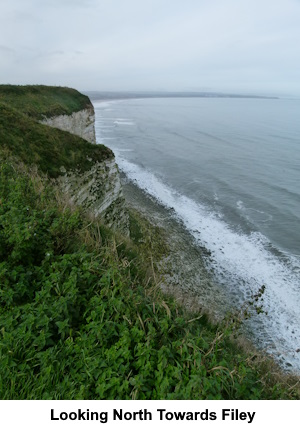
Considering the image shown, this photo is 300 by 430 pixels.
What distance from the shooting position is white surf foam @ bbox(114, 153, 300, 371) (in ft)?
52.1

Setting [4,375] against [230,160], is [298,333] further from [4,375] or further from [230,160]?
[230,160]

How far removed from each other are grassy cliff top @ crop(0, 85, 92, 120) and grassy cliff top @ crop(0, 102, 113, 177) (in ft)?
44.5

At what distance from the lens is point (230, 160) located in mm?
49594

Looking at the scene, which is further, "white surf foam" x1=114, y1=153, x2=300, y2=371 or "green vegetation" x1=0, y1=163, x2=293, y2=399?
"white surf foam" x1=114, y1=153, x2=300, y2=371

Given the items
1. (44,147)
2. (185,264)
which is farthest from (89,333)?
(185,264)

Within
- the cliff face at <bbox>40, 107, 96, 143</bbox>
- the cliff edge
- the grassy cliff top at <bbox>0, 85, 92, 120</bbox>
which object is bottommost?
the cliff edge

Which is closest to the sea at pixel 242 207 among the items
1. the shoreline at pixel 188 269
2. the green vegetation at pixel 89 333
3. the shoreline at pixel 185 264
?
the shoreline at pixel 188 269

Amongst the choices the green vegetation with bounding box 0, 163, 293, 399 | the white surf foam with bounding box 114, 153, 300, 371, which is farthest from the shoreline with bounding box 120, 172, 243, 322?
the green vegetation with bounding box 0, 163, 293, 399

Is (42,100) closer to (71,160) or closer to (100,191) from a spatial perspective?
(71,160)

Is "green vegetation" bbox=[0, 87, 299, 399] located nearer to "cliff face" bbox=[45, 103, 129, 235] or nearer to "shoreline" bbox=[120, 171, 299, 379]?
"cliff face" bbox=[45, 103, 129, 235]

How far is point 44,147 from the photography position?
13.5 metres

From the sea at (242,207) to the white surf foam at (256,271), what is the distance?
62 millimetres

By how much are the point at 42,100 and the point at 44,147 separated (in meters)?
23.5

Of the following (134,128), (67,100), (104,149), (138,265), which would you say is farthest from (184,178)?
(134,128)
